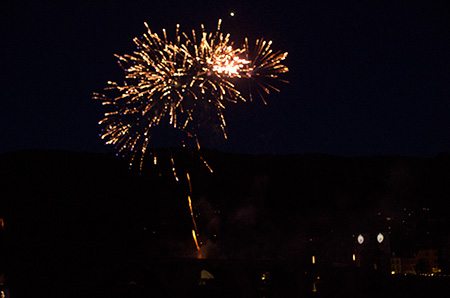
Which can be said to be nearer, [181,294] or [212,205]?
[181,294]

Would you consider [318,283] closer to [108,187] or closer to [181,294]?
[181,294]

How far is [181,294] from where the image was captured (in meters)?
19.0

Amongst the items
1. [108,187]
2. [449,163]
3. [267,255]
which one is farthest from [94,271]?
[449,163]

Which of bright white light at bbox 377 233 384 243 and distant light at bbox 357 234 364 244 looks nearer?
bright white light at bbox 377 233 384 243

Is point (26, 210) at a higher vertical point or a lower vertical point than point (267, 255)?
higher

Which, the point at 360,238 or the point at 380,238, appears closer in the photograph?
the point at 380,238

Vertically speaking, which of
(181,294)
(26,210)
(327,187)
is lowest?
(181,294)

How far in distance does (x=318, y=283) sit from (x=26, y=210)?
15553 mm

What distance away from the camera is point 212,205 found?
28016 mm

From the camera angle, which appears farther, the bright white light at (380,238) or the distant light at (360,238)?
the distant light at (360,238)

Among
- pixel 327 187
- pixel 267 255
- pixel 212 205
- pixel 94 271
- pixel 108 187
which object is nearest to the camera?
pixel 94 271

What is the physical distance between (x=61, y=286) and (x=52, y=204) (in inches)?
340

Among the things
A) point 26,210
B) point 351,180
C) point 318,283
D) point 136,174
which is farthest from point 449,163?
point 26,210

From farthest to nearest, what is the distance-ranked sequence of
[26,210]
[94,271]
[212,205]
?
[212,205] < [26,210] < [94,271]
